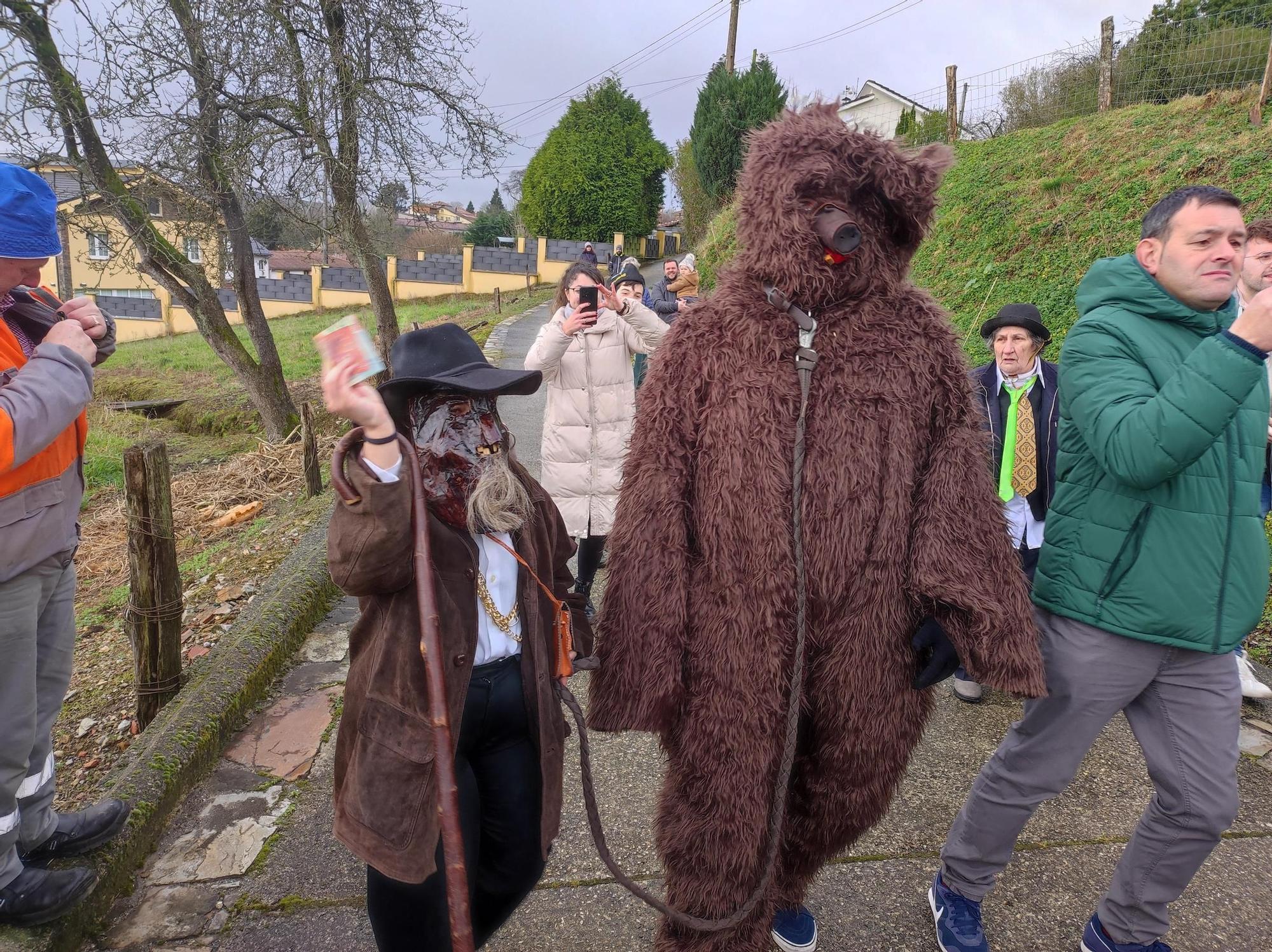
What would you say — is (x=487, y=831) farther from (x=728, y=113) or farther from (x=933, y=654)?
(x=728, y=113)

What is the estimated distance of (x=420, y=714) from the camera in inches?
67.1

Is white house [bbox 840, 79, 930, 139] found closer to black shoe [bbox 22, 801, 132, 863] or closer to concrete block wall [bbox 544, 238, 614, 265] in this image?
concrete block wall [bbox 544, 238, 614, 265]

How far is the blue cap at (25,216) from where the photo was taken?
75.3 inches

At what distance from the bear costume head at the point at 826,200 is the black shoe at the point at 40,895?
7.88ft

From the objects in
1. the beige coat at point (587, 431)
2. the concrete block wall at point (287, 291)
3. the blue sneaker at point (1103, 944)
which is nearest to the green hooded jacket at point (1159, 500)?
the blue sneaker at point (1103, 944)

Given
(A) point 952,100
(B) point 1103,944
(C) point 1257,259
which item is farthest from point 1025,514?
(A) point 952,100

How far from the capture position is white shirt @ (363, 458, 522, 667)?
188 cm

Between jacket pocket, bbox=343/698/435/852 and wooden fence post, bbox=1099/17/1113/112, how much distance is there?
1239cm

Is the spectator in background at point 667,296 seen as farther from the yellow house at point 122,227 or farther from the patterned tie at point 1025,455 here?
the yellow house at point 122,227

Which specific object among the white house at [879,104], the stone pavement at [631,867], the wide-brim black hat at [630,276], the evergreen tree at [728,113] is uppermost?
the white house at [879,104]

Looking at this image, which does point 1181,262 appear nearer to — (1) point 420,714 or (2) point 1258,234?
(2) point 1258,234

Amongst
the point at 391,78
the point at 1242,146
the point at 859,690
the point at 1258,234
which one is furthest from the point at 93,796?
the point at 1242,146

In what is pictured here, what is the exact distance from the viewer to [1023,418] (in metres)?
3.30

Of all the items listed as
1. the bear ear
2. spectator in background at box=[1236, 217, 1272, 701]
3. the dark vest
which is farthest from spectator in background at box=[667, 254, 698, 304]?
the bear ear
